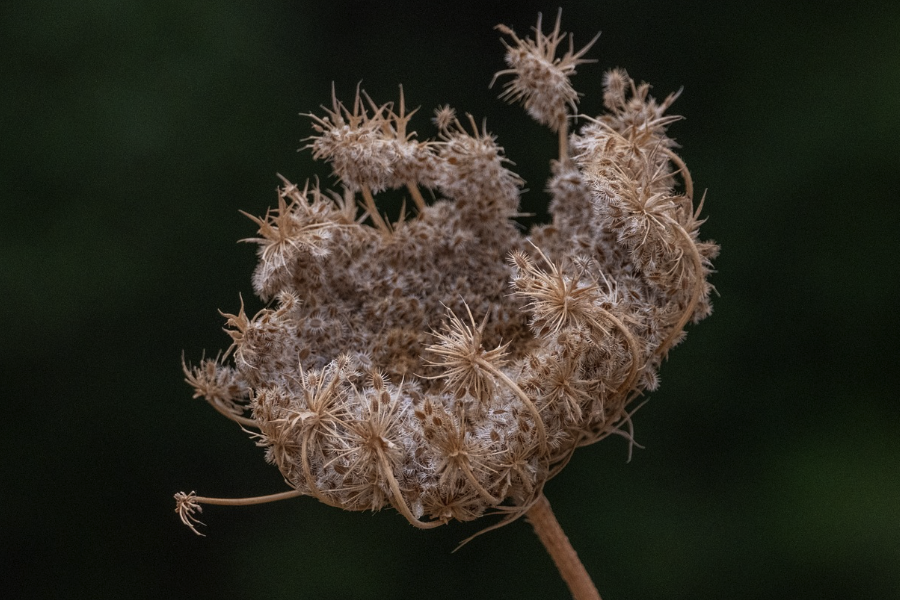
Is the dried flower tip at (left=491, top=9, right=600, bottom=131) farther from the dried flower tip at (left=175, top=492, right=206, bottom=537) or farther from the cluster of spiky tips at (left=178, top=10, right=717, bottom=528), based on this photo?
the dried flower tip at (left=175, top=492, right=206, bottom=537)

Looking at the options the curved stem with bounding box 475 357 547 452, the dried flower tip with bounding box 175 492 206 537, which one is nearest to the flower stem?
the curved stem with bounding box 475 357 547 452

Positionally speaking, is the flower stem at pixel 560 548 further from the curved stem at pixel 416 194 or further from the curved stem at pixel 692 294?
the curved stem at pixel 416 194

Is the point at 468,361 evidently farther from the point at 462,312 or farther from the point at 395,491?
the point at 462,312

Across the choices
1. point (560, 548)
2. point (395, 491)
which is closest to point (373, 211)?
point (395, 491)

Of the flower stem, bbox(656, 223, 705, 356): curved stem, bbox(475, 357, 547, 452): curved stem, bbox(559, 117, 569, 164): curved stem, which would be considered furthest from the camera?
bbox(559, 117, 569, 164): curved stem

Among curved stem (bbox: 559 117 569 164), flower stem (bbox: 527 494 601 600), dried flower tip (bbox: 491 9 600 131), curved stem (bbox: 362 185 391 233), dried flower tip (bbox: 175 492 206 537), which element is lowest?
flower stem (bbox: 527 494 601 600)

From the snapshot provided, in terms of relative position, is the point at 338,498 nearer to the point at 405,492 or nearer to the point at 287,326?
the point at 405,492

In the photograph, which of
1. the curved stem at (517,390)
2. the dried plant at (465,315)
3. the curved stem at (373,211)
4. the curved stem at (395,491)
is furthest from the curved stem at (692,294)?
the curved stem at (373,211)

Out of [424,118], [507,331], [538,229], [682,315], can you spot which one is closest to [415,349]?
[507,331]
